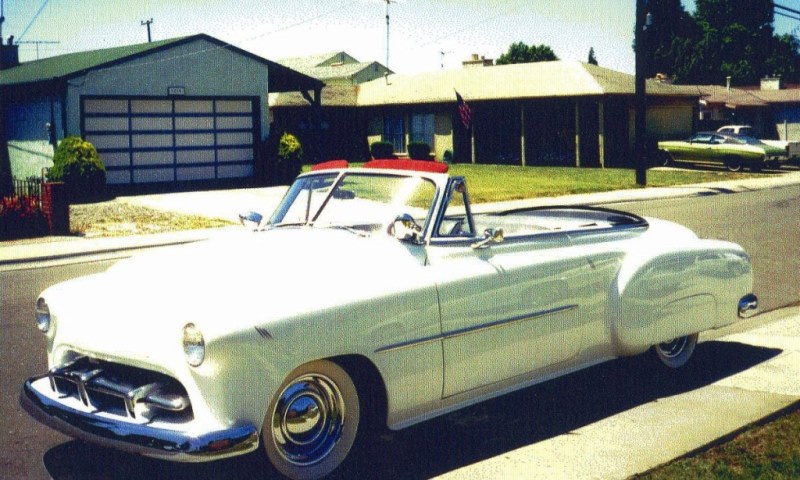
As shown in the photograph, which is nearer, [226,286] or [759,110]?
[226,286]

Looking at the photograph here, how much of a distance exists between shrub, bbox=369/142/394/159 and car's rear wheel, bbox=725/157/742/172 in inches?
547

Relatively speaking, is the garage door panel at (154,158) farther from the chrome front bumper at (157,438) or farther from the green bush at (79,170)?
the chrome front bumper at (157,438)

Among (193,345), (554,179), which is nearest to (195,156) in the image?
(554,179)

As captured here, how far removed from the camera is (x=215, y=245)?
504 centimetres

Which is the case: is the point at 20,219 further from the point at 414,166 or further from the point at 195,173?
the point at 414,166

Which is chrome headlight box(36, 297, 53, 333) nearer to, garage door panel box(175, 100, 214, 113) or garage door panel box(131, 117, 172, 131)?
garage door panel box(131, 117, 172, 131)

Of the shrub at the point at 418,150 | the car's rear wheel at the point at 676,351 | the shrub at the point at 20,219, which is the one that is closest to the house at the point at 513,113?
the shrub at the point at 418,150

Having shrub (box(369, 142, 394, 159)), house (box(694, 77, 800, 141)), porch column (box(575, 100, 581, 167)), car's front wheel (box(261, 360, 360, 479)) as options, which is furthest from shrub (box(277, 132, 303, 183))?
house (box(694, 77, 800, 141))

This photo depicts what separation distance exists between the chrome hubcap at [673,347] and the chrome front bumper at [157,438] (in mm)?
3520

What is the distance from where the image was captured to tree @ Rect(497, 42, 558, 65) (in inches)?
3305

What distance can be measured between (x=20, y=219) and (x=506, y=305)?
44.1ft

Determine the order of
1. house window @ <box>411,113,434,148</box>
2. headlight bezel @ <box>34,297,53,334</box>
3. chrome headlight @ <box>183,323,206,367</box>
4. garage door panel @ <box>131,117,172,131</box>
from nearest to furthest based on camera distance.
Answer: chrome headlight @ <box>183,323,206,367</box> < headlight bezel @ <box>34,297,53,334</box> < garage door panel @ <box>131,117,172,131</box> < house window @ <box>411,113,434,148</box>

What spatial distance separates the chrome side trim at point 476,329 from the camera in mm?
4616

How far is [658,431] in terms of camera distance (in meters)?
5.27
